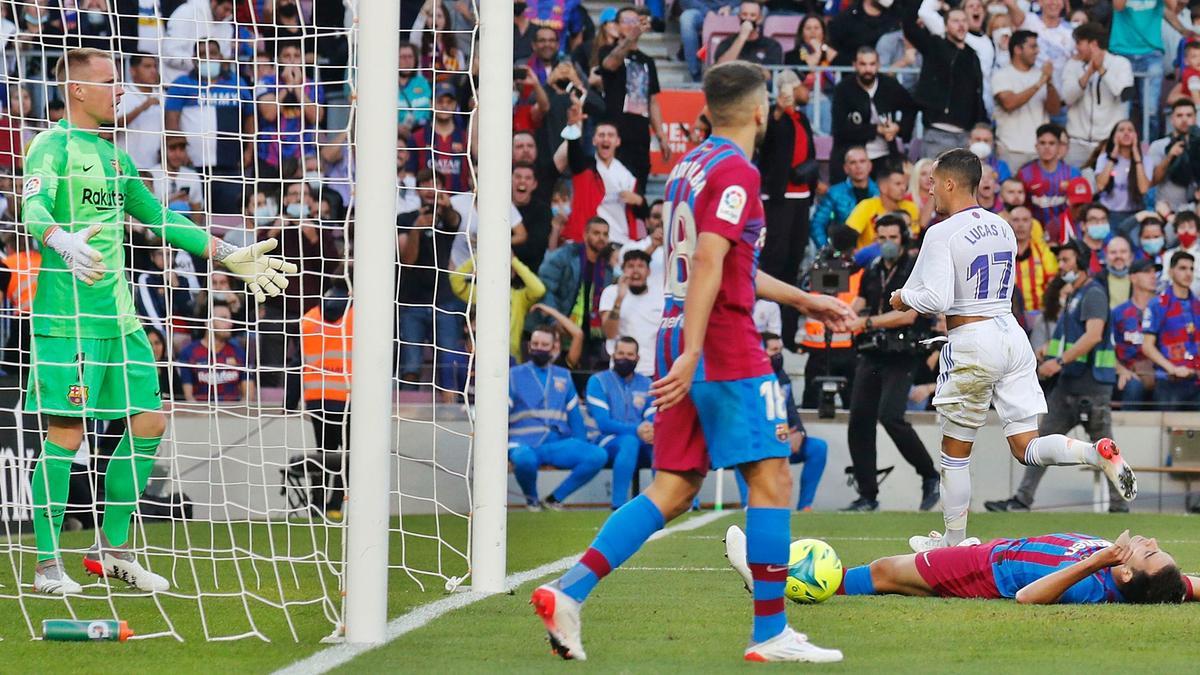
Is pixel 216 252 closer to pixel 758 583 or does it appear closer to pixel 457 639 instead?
pixel 457 639

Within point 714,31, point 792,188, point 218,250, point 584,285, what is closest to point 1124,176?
point 792,188

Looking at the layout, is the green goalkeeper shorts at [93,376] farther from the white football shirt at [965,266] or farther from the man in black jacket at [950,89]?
the man in black jacket at [950,89]

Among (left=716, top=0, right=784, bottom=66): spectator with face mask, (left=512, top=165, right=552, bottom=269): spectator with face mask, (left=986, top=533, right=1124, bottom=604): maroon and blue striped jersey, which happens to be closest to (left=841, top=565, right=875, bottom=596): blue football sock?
(left=986, top=533, right=1124, bottom=604): maroon and blue striped jersey

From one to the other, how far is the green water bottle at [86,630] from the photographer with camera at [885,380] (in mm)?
8163

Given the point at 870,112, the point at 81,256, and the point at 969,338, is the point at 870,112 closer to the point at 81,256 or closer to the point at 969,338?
the point at 969,338

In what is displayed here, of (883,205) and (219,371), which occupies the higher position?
(883,205)

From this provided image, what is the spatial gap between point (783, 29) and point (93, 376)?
10878mm

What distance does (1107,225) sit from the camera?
1529 cm

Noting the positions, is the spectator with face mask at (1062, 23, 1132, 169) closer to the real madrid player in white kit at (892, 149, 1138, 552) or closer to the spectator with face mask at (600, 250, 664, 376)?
the spectator with face mask at (600, 250, 664, 376)

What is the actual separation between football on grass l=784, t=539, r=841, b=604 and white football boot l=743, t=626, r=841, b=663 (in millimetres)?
1435

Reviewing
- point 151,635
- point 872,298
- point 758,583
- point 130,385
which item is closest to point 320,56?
point 872,298

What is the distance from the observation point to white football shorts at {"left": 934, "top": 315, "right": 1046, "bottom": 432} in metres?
7.97

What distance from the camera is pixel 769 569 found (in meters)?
5.03

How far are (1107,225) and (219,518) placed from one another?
8.86 meters
